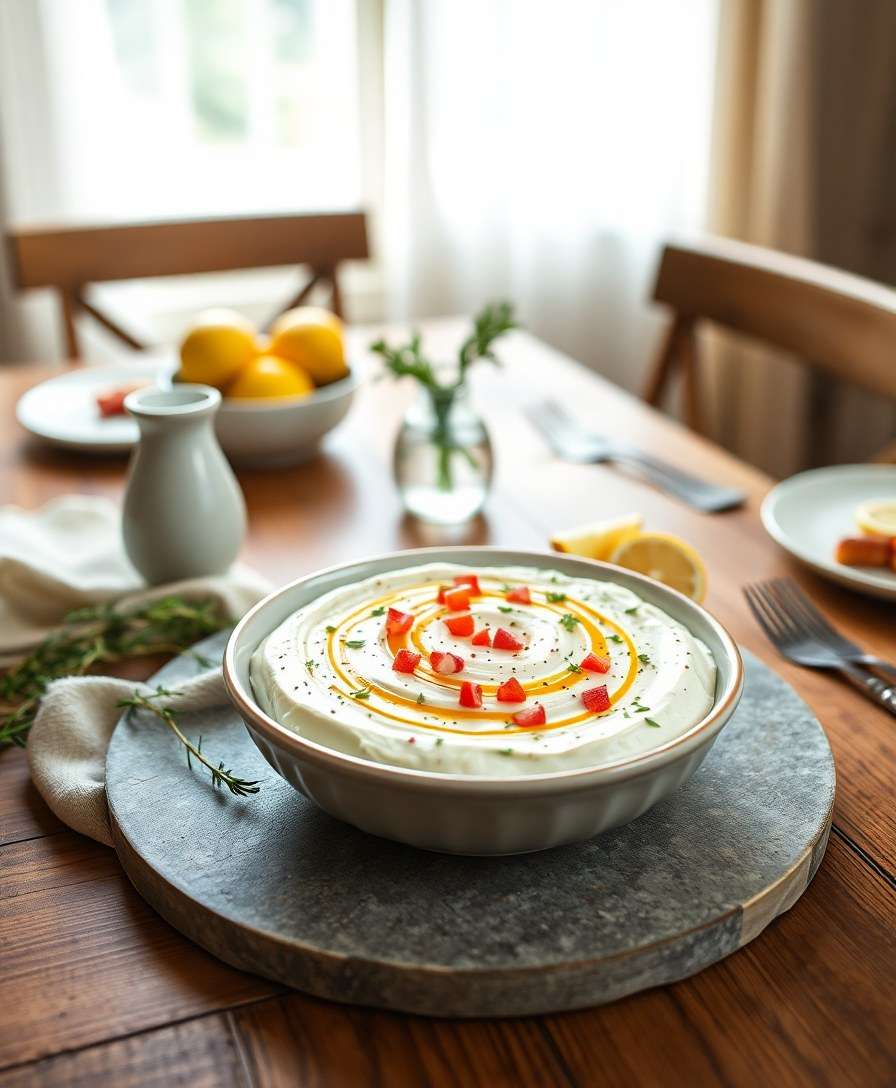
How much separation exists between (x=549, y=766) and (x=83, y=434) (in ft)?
3.72

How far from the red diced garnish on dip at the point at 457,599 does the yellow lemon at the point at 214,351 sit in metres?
0.73

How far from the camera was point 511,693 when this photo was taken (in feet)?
2.58

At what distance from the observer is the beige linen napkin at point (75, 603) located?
0.88 metres

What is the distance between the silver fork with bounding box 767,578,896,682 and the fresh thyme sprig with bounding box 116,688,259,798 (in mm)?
578

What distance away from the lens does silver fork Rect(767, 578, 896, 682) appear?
1039 millimetres

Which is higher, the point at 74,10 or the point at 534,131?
the point at 74,10

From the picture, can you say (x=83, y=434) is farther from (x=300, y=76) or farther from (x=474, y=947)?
(x=300, y=76)

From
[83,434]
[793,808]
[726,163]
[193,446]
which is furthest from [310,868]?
[726,163]

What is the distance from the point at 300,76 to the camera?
10.5ft

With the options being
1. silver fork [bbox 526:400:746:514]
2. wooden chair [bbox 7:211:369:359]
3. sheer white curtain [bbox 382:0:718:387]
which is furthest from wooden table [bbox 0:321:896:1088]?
sheer white curtain [bbox 382:0:718:387]

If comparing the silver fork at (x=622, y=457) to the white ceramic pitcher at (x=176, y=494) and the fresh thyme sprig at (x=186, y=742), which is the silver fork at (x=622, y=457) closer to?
the white ceramic pitcher at (x=176, y=494)

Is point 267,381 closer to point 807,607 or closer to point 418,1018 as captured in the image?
point 807,607

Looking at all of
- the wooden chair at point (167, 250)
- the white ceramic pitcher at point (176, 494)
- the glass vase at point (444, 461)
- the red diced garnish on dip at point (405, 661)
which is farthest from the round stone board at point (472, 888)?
the wooden chair at point (167, 250)

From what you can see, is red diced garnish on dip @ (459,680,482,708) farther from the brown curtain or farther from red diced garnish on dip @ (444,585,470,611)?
the brown curtain
